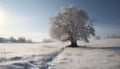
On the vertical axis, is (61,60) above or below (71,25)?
below

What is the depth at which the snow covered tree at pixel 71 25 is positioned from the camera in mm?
46816

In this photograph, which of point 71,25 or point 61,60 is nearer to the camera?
point 61,60

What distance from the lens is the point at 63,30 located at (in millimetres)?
47594

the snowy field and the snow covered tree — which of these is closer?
the snowy field

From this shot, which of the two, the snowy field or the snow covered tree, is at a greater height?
the snow covered tree

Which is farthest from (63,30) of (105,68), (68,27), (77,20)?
(105,68)

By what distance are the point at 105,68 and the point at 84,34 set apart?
32004 millimetres

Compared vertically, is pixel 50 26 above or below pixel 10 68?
above

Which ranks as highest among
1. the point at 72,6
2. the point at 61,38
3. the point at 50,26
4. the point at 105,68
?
the point at 72,6

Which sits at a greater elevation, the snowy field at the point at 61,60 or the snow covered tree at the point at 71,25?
the snow covered tree at the point at 71,25

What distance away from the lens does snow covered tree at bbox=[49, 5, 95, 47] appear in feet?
154

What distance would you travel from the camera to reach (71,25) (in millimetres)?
48031

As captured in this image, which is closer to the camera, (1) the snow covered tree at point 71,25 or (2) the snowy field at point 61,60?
(2) the snowy field at point 61,60

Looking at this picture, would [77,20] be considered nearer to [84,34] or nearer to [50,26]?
[84,34]
